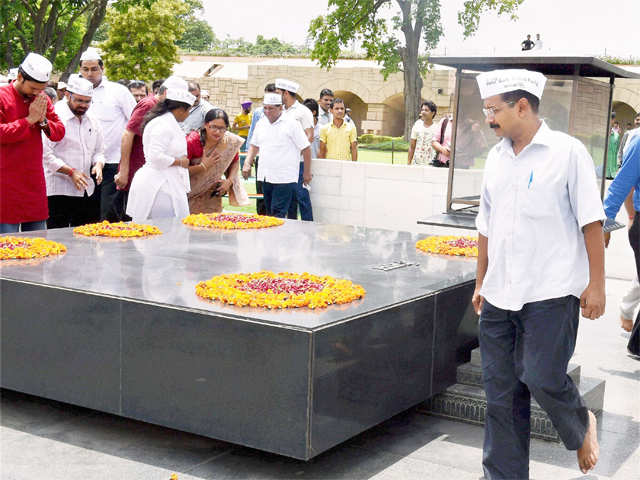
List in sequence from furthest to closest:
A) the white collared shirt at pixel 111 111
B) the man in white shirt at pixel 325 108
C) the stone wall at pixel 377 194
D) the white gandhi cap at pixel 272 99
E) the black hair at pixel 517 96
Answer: the man in white shirt at pixel 325 108 → the stone wall at pixel 377 194 → the white gandhi cap at pixel 272 99 → the white collared shirt at pixel 111 111 → the black hair at pixel 517 96

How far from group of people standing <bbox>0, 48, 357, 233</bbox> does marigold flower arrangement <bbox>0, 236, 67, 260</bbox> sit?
873mm

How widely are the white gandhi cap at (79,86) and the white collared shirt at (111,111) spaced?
913 mm

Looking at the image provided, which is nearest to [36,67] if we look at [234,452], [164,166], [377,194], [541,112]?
[164,166]

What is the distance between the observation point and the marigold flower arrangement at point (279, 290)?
4.36m

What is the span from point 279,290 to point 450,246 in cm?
208

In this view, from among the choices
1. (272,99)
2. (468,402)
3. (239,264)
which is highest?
(272,99)

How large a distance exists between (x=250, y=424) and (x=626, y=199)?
374cm

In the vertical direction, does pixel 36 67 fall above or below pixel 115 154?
above

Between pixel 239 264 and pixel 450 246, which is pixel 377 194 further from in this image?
pixel 239 264

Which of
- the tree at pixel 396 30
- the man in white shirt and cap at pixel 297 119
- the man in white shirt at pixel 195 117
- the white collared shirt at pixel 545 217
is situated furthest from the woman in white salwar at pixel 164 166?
the tree at pixel 396 30

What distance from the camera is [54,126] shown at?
7.04 metres

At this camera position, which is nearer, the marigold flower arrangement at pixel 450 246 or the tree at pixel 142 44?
the marigold flower arrangement at pixel 450 246

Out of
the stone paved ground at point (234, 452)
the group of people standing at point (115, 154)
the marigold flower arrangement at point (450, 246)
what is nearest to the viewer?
the stone paved ground at point (234, 452)

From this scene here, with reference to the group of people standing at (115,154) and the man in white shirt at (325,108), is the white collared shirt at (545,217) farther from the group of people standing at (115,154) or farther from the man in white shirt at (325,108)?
the man in white shirt at (325,108)
